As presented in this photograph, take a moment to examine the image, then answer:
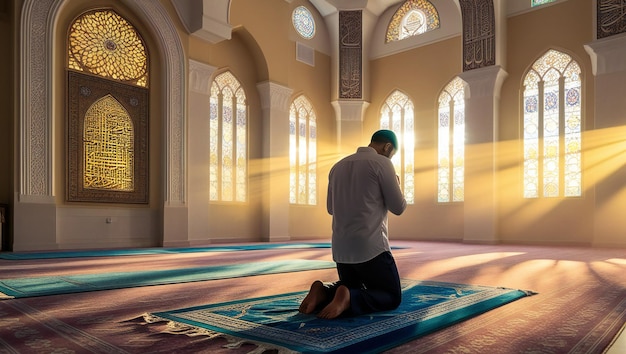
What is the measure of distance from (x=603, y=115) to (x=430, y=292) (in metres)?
7.14

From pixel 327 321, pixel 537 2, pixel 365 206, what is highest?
pixel 537 2

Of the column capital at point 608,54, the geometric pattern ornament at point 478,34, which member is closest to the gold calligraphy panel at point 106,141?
the geometric pattern ornament at point 478,34

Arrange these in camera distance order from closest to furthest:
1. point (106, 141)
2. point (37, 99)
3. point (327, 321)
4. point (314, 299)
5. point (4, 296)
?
point (327, 321)
point (314, 299)
point (4, 296)
point (37, 99)
point (106, 141)

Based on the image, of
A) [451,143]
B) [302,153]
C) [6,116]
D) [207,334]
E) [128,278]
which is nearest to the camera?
[207,334]

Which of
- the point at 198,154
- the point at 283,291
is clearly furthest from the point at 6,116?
the point at 283,291

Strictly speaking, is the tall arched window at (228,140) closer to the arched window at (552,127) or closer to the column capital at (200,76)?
the column capital at (200,76)

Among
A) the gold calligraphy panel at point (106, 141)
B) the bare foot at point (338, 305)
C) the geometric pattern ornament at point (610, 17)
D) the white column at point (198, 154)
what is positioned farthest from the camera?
the white column at point (198, 154)

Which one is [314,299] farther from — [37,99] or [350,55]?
[350,55]

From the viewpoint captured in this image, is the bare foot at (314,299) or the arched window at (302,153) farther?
the arched window at (302,153)

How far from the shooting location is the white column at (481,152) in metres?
9.76

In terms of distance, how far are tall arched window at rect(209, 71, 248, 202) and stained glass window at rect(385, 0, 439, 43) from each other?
4256 millimetres

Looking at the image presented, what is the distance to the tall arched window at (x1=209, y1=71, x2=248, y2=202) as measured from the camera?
9.65 m

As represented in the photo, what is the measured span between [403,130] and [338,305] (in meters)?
9.79

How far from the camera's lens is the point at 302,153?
11633 mm
